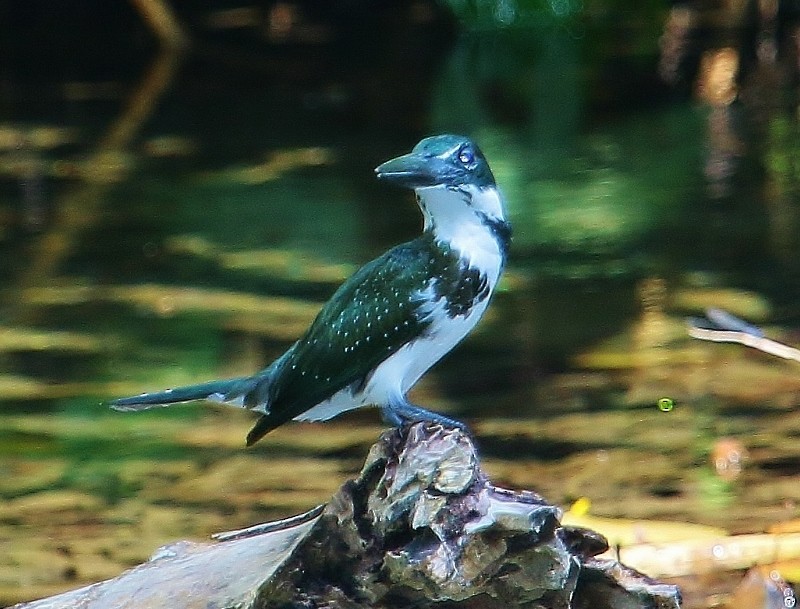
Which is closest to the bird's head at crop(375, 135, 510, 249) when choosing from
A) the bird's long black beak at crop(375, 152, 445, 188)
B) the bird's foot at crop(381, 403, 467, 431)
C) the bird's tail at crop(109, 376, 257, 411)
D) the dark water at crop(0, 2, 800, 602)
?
the bird's long black beak at crop(375, 152, 445, 188)

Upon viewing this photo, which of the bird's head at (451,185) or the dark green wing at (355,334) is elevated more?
the bird's head at (451,185)

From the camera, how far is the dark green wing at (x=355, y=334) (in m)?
2.92

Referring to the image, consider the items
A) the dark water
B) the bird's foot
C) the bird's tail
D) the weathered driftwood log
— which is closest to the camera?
the weathered driftwood log

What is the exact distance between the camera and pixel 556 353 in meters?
6.35

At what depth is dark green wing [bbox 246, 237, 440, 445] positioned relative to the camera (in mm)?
2920

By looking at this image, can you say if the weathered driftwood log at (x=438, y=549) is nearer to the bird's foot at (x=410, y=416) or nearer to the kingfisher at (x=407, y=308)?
the bird's foot at (x=410, y=416)

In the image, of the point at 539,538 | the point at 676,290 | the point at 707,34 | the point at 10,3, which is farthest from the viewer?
the point at 10,3

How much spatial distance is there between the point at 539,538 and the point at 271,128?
955 cm

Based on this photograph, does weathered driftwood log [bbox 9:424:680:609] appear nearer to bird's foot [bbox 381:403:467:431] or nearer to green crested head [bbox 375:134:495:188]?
bird's foot [bbox 381:403:467:431]

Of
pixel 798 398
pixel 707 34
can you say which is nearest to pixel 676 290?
pixel 798 398

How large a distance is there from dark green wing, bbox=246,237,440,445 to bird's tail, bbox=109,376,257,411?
4 cm

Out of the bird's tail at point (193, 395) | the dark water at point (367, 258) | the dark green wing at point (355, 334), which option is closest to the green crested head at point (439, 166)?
the dark green wing at point (355, 334)

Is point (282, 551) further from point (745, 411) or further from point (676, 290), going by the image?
point (676, 290)

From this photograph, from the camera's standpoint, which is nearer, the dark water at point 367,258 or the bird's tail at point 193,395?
the bird's tail at point 193,395
